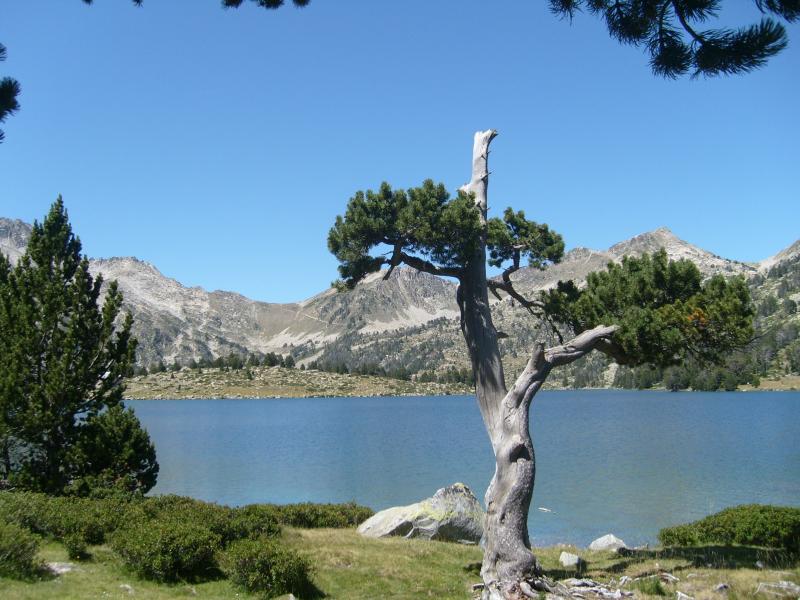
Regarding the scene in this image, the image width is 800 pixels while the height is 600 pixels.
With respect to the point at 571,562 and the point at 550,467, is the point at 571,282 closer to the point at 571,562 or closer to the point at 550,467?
the point at 571,562

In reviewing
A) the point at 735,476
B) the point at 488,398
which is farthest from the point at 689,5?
the point at 735,476

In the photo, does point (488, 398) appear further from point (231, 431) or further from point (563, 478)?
point (231, 431)

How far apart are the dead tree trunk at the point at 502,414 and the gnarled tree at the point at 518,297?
0.07 feet

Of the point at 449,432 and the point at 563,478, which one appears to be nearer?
the point at 563,478

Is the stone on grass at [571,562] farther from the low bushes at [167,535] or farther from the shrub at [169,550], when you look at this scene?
the shrub at [169,550]

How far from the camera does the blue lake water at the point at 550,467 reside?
31047mm

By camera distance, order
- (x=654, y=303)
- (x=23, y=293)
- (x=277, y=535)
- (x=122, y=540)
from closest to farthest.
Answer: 1. (x=122, y=540)
2. (x=654, y=303)
3. (x=277, y=535)
4. (x=23, y=293)

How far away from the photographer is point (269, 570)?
11852 mm

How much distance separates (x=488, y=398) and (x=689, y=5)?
312 inches

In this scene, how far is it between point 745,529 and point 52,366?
20.7 metres

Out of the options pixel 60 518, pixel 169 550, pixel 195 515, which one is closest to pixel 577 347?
pixel 169 550

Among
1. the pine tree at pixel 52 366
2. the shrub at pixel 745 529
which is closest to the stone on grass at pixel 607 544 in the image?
the shrub at pixel 745 529

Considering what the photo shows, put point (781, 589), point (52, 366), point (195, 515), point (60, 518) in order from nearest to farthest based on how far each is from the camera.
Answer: point (781, 589) < point (60, 518) < point (195, 515) < point (52, 366)

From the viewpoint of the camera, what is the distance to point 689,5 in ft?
28.4
